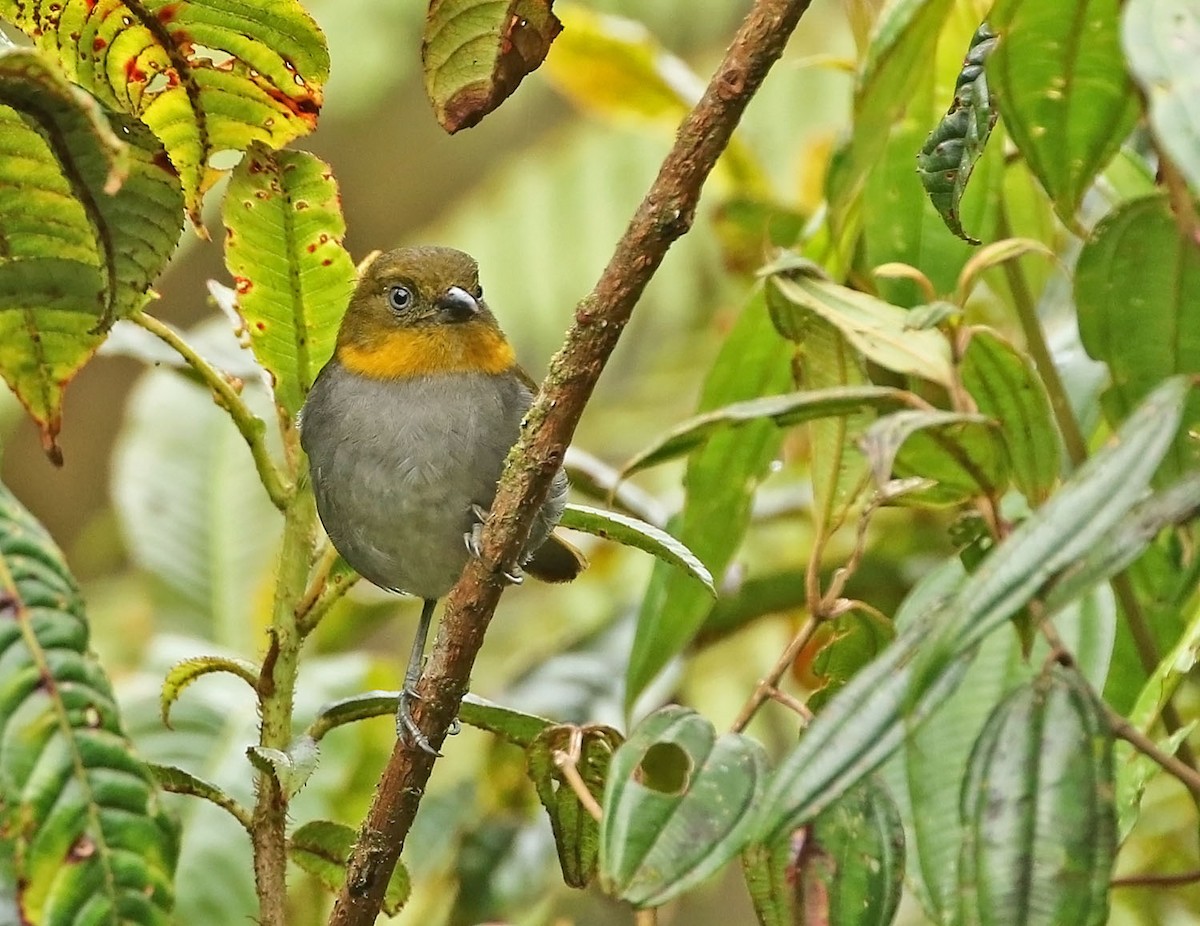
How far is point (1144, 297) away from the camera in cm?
150

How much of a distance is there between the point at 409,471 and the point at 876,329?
3.19 ft

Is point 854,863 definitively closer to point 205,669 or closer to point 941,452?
point 941,452

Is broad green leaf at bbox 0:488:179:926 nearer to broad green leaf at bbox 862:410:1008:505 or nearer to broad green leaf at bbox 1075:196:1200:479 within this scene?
broad green leaf at bbox 862:410:1008:505

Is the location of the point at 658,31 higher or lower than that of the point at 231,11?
higher

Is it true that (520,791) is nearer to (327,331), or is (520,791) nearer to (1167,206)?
(327,331)

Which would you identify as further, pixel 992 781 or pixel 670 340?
pixel 670 340

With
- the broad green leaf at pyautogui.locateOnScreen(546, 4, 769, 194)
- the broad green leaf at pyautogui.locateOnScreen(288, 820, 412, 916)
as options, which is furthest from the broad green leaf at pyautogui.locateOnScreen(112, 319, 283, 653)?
the broad green leaf at pyautogui.locateOnScreen(288, 820, 412, 916)

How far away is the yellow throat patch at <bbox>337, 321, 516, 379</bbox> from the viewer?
2.35m

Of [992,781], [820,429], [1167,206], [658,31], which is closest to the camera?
[992,781]

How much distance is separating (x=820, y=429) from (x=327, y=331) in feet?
1.67

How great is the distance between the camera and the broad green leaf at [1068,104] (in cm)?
148

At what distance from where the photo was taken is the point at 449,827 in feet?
8.76

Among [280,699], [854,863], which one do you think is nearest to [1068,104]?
[854,863]

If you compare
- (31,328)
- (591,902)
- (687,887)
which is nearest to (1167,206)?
(687,887)
